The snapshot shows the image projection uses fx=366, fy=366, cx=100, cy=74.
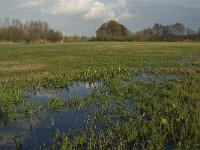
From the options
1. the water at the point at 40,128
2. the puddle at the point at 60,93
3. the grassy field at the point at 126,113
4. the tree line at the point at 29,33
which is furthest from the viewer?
the tree line at the point at 29,33

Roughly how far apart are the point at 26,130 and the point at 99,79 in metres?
8.44

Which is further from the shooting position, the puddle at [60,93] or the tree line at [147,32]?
the tree line at [147,32]

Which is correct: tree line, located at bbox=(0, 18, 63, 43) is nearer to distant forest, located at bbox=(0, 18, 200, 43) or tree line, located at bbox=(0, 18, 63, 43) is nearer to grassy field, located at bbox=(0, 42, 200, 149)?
distant forest, located at bbox=(0, 18, 200, 43)

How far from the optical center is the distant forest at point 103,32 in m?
107

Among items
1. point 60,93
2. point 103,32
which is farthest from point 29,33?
point 60,93

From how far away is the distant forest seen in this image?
107 metres

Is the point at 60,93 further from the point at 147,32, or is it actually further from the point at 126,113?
the point at 147,32

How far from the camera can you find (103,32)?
477 feet

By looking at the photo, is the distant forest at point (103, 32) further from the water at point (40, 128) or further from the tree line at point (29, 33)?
the water at point (40, 128)

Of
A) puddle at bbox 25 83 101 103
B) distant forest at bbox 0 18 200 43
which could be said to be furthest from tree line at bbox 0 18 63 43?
puddle at bbox 25 83 101 103

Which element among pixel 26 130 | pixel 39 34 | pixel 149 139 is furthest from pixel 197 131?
pixel 39 34

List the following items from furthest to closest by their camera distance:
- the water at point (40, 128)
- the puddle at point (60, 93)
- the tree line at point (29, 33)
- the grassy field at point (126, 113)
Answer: the tree line at point (29, 33)
the puddle at point (60, 93)
the water at point (40, 128)
the grassy field at point (126, 113)

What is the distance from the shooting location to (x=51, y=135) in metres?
7.92

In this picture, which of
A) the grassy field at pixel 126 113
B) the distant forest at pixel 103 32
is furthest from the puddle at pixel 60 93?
the distant forest at pixel 103 32
